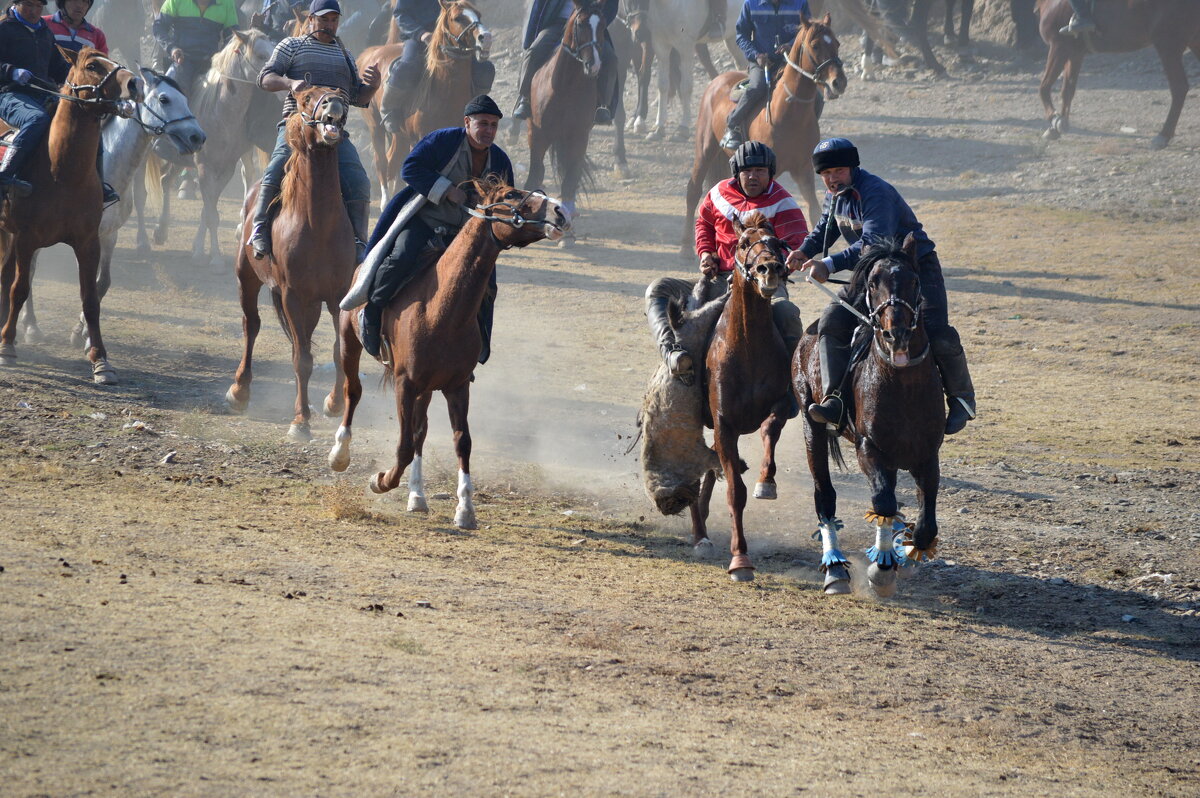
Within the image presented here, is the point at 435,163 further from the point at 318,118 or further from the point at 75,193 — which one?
the point at 75,193

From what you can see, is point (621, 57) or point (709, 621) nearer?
point (709, 621)

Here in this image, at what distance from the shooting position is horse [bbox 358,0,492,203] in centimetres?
1623

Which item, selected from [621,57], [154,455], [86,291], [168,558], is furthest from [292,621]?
[621,57]

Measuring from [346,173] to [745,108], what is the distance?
7096 millimetres

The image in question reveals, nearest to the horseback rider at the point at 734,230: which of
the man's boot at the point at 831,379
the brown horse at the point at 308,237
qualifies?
the man's boot at the point at 831,379

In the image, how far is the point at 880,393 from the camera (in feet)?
22.8

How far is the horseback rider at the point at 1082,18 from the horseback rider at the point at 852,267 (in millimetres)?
14133

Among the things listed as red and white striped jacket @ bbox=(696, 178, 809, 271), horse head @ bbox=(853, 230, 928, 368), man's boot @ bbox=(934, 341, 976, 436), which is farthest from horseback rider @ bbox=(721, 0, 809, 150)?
horse head @ bbox=(853, 230, 928, 368)

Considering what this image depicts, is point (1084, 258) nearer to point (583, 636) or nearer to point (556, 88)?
point (556, 88)

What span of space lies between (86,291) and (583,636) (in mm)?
6962

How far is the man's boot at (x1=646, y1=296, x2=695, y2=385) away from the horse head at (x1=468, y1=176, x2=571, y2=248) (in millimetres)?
945

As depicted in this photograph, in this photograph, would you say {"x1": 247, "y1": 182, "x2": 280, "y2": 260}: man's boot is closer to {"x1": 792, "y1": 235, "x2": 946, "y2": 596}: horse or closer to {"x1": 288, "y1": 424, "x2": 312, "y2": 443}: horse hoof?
{"x1": 288, "y1": 424, "x2": 312, "y2": 443}: horse hoof

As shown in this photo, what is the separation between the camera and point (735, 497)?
7574 millimetres

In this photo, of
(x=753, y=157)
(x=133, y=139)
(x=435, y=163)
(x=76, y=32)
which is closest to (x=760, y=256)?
(x=753, y=157)
